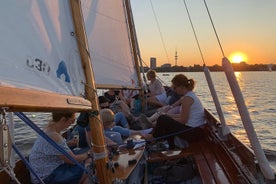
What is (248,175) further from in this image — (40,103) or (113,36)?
(113,36)

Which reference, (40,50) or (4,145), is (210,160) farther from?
(4,145)

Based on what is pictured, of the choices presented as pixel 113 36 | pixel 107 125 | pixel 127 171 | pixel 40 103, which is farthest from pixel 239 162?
pixel 113 36

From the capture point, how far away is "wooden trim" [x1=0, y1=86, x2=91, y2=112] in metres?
1.20

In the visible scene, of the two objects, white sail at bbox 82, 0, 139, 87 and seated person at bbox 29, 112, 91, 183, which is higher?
white sail at bbox 82, 0, 139, 87

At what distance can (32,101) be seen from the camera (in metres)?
1.36

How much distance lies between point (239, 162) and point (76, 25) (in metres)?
2.03

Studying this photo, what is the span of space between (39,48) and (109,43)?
3177 millimetres

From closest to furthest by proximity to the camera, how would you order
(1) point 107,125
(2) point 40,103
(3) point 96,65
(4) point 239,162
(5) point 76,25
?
(2) point 40,103 < (5) point 76,25 < (4) point 239,162 < (1) point 107,125 < (3) point 96,65

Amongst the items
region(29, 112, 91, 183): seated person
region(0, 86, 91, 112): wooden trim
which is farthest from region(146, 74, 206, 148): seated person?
region(0, 86, 91, 112): wooden trim

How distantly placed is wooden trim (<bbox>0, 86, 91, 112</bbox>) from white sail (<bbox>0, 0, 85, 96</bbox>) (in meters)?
0.13

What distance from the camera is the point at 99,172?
245cm

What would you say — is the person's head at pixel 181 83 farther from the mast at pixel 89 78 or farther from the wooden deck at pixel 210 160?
the mast at pixel 89 78

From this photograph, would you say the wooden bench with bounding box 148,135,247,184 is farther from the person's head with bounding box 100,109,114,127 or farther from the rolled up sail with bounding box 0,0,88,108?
the rolled up sail with bounding box 0,0,88,108

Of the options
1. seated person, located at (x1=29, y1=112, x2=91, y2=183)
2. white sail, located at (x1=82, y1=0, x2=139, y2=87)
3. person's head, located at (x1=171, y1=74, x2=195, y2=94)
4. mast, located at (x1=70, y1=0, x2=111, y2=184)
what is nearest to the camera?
mast, located at (x1=70, y1=0, x2=111, y2=184)
